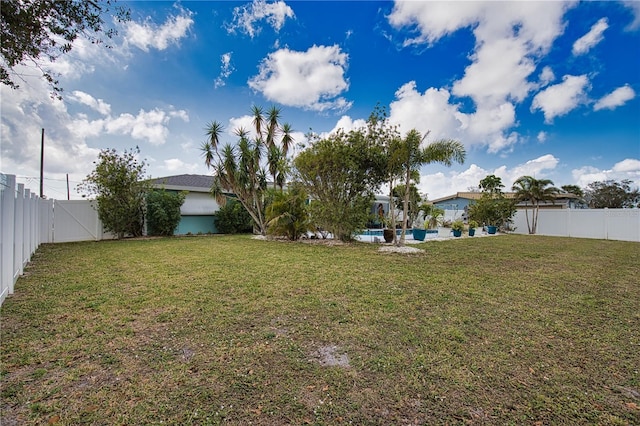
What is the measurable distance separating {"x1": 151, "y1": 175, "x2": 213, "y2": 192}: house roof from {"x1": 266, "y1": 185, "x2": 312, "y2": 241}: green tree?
290 inches

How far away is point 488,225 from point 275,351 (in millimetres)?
24885

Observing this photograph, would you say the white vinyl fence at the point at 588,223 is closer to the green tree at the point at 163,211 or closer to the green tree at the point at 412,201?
the green tree at the point at 412,201

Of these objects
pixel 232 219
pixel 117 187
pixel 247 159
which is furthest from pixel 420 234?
pixel 117 187

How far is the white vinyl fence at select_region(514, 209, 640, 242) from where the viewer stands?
18641 millimetres

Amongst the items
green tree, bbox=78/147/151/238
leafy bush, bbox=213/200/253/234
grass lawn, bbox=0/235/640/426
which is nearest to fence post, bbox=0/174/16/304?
grass lawn, bbox=0/235/640/426

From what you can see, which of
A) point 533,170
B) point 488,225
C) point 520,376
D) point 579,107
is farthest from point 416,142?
point 533,170

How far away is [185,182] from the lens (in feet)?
66.9

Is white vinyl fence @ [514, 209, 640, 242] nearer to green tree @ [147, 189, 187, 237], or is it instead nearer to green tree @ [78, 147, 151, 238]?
green tree @ [147, 189, 187, 237]

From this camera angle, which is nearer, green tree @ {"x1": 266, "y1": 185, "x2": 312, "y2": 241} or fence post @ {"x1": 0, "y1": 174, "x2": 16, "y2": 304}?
fence post @ {"x1": 0, "y1": 174, "x2": 16, "y2": 304}

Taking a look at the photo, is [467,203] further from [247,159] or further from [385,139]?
[247,159]

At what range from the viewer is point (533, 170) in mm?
23891

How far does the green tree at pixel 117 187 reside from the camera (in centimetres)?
1478

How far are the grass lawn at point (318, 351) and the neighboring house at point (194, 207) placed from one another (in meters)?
12.6

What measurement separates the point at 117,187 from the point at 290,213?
30.3 ft
